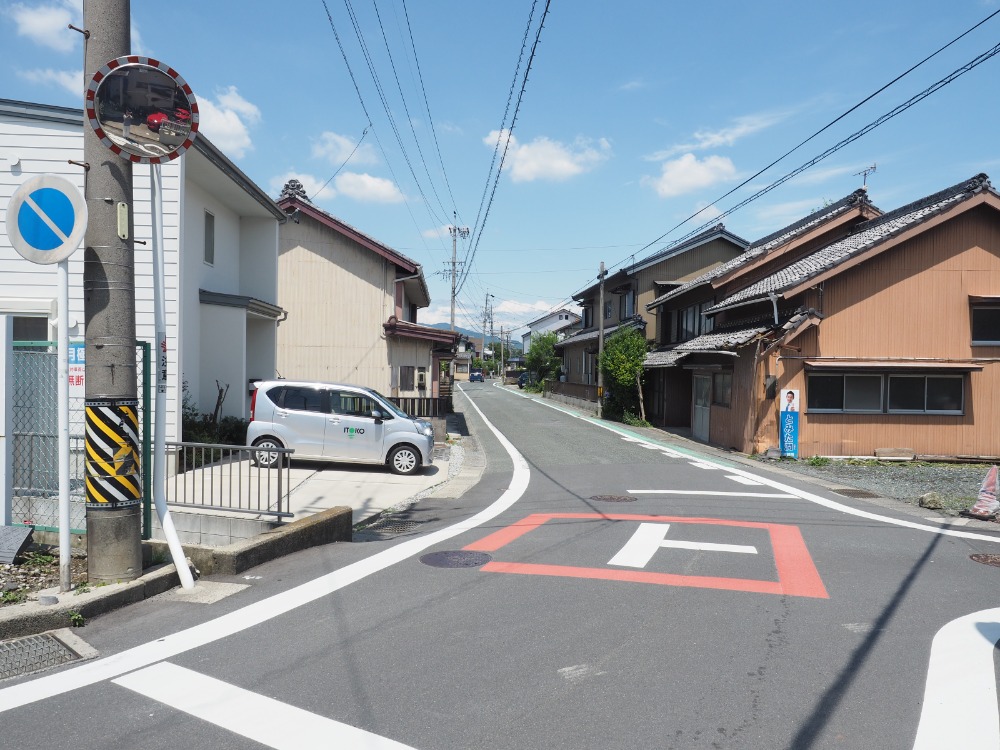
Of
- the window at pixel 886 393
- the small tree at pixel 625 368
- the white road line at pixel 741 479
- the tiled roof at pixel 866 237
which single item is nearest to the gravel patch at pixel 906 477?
the window at pixel 886 393

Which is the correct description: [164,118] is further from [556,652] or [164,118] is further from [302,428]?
[302,428]

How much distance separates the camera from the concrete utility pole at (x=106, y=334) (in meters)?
5.24

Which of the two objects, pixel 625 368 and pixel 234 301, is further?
pixel 625 368

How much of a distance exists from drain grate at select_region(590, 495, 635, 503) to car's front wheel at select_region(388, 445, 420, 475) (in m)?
3.77

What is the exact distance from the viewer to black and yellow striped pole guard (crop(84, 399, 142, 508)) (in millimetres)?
5285

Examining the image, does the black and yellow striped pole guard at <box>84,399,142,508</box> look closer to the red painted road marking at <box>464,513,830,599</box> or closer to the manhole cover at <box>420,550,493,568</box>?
the manhole cover at <box>420,550,493,568</box>

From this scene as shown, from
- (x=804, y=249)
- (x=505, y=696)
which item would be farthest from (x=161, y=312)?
(x=804, y=249)

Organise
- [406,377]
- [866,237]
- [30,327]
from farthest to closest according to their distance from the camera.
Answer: [406,377]
[866,237]
[30,327]

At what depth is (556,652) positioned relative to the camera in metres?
4.38

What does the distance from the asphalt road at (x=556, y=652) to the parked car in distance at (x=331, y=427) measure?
507 cm

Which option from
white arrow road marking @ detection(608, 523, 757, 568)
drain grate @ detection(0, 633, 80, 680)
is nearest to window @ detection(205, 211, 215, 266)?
white arrow road marking @ detection(608, 523, 757, 568)

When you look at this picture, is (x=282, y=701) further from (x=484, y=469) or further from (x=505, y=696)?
(x=484, y=469)

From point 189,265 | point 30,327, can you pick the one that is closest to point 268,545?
point 30,327

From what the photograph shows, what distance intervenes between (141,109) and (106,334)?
1.80m
